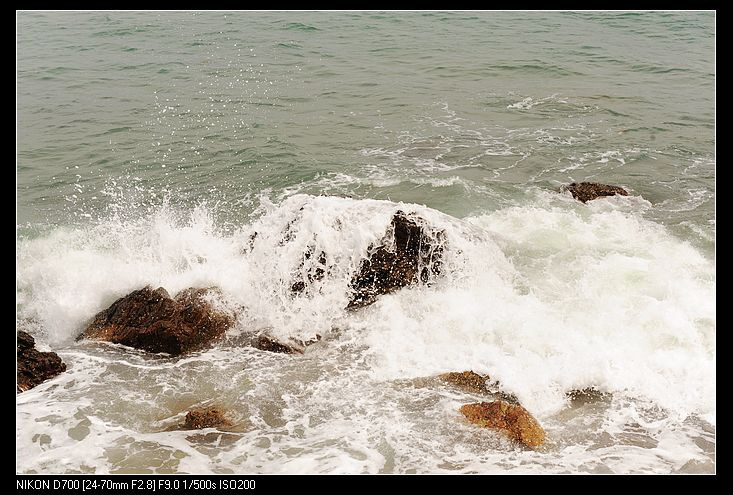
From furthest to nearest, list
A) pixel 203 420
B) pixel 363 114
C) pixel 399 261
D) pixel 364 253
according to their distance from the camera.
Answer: pixel 363 114
pixel 399 261
pixel 364 253
pixel 203 420

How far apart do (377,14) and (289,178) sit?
910 inches

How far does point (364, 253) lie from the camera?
8.76 m

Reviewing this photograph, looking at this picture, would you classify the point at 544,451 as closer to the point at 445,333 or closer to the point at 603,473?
the point at 603,473

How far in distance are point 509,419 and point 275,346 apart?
313cm

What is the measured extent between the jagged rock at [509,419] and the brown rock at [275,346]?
92.5 inches

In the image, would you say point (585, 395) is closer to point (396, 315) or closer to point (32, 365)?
point (396, 315)

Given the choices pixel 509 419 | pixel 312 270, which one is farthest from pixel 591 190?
pixel 509 419

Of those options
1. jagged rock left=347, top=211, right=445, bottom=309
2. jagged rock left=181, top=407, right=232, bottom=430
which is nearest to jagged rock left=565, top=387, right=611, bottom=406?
jagged rock left=347, top=211, right=445, bottom=309

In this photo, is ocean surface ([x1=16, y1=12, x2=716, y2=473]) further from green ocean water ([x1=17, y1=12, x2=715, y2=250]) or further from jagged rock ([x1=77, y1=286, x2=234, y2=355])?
jagged rock ([x1=77, y1=286, x2=234, y2=355])

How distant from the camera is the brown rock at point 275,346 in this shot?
787cm

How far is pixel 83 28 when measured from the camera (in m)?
30.0

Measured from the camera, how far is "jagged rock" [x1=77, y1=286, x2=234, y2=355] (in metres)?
7.93

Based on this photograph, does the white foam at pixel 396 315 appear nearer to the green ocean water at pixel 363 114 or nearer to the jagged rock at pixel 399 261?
the jagged rock at pixel 399 261

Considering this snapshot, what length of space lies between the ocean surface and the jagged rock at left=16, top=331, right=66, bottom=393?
14cm
